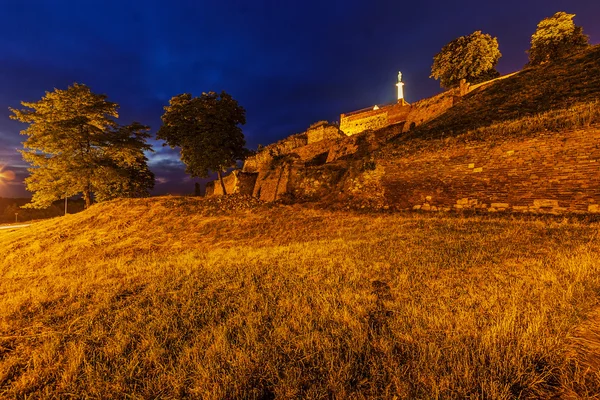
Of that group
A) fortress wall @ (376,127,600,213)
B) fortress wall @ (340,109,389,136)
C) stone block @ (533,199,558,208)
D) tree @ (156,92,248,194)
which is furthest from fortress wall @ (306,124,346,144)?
stone block @ (533,199,558,208)

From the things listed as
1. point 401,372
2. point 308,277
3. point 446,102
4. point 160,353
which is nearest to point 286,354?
point 401,372

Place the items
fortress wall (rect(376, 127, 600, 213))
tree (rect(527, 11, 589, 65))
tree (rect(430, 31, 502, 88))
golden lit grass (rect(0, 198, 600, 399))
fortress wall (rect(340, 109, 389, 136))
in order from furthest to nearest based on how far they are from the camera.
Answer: fortress wall (rect(340, 109, 389, 136)), tree (rect(430, 31, 502, 88)), tree (rect(527, 11, 589, 65)), fortress wall (rect(376, 127, 600, 213)), golden lit grass (rect(0, 198, 600, 399))

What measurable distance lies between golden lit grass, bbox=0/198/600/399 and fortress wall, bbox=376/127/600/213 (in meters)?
1.68

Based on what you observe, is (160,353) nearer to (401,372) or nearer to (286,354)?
(286,354)

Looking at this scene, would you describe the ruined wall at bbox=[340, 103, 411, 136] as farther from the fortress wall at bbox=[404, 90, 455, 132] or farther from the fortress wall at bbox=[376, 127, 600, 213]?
the fortress wall at bbox=[376, 127, 600, 213]

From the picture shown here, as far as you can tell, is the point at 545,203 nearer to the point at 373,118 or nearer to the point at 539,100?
the point at 539,100

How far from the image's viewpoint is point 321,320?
3.05 m

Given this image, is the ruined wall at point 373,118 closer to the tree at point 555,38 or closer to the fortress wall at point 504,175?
the tree at point 555,38

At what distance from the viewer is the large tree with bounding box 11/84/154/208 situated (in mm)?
14781

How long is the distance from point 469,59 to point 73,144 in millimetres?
Answer: 40121

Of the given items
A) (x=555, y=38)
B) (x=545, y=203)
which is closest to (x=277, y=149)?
(x=545, y=203)

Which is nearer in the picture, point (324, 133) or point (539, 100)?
point (539, 100)

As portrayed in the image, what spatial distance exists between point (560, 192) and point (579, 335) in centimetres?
855

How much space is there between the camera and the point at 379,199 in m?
12.5
